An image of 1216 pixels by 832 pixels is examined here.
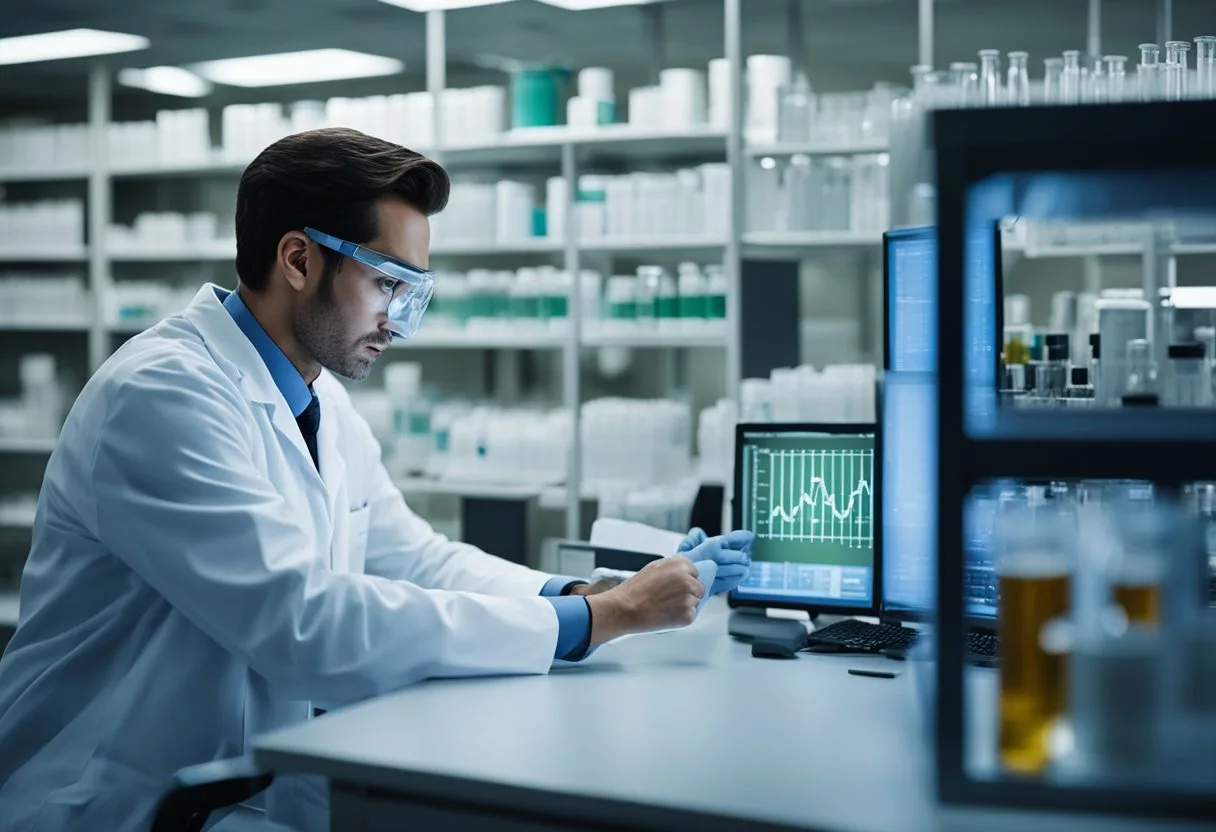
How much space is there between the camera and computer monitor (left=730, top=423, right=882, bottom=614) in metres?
2.01

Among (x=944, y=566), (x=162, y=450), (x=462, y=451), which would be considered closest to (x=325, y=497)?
(x=162, y=450)

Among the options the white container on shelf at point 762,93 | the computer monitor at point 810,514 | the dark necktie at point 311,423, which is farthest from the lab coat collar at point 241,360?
the white container on shelf at point 762,93

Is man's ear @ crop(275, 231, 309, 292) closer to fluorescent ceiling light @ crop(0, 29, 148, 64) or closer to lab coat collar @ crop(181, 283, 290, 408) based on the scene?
lab coat collar @ crop(181, 283, 290, 408)

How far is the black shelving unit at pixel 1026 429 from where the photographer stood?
1.12 meters

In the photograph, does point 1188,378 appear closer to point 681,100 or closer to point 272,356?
point 272,356

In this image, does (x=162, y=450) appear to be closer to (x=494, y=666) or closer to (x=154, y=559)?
(x=154, y=559)

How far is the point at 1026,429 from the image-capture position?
1.18 meters

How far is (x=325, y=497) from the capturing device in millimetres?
1980

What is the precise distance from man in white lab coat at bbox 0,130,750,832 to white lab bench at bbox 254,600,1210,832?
0.10 meters

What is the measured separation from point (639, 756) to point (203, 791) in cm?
57

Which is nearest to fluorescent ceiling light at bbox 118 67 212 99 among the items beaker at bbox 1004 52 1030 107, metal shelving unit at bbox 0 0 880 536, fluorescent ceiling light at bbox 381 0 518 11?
metal shelving unit at bbox 0 0 880 536

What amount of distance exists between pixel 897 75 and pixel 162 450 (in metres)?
5.27

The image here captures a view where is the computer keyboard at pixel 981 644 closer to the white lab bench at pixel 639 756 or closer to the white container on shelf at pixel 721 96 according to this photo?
the white lab bench at pixel 639 756

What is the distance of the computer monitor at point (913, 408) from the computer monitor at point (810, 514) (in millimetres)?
44
